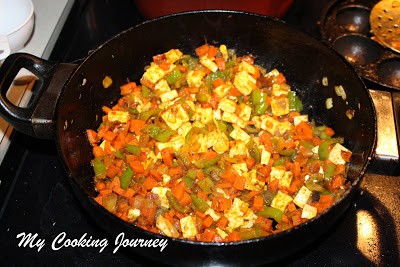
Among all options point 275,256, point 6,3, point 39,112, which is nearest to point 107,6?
point 6,3

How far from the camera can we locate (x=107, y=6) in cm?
247

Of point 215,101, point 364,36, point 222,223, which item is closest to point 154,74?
point 215,101

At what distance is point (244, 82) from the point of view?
1915 mm

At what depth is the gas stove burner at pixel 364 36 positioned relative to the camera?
7.08ft

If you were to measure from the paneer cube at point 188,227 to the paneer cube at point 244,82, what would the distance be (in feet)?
2.05

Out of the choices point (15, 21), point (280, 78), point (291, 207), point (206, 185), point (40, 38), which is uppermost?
point (15, 21)

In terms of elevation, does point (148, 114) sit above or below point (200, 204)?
above

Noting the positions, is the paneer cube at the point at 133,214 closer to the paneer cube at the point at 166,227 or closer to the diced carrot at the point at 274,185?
the paneer cube at the point at 166,227

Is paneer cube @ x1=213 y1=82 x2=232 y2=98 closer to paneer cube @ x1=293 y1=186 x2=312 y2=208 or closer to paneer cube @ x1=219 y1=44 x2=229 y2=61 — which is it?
paneer cube @ x1=219 y1=44 x2=229 y2=61

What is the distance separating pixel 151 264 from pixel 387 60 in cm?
142

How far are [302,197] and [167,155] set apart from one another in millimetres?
508

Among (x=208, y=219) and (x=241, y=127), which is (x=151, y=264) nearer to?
(x=208, y=219)

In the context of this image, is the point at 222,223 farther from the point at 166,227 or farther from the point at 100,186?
the point at 100,186

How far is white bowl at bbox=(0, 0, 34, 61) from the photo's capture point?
1962 millimetres
